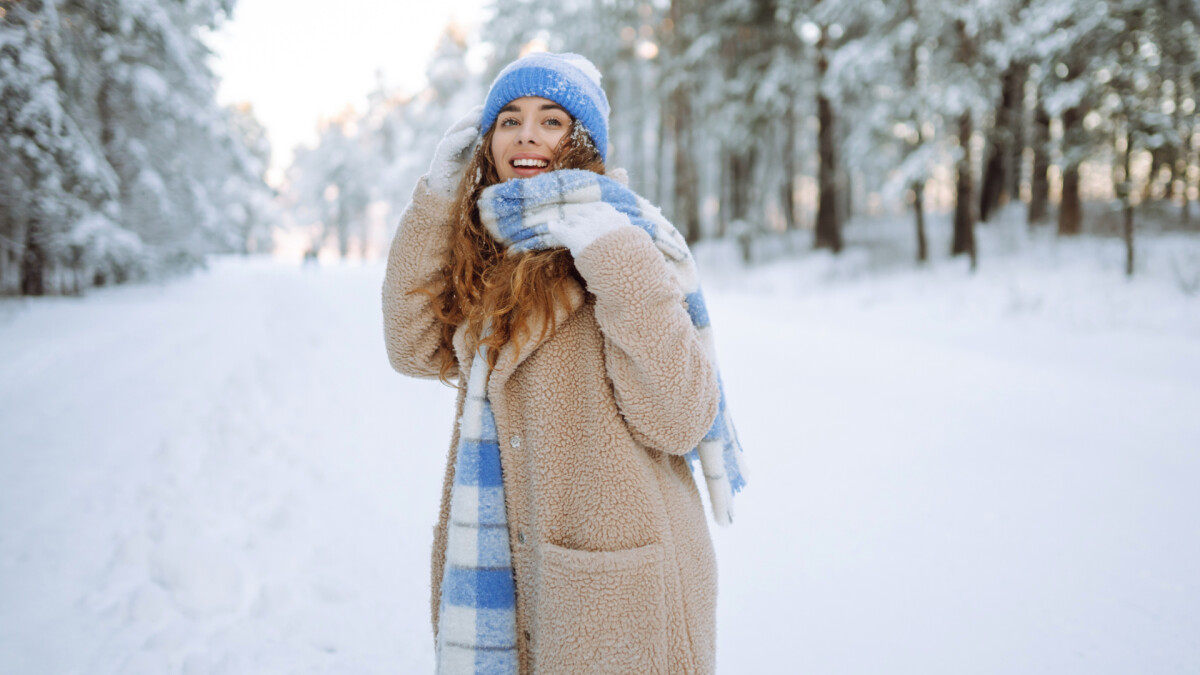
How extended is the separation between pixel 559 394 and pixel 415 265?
512 mm

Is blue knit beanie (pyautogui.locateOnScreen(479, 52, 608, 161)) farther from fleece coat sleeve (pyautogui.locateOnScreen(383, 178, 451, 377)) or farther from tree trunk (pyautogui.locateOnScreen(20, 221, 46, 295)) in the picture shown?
tree trunk (pyautogui.locateOnScreen(20, 221, 46, 295))

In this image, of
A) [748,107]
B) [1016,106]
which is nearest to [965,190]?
[1016,106]

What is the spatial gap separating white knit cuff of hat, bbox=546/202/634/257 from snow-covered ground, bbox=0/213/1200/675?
218cm

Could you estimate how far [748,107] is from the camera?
16.2 metres

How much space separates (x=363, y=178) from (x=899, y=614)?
4408 cm

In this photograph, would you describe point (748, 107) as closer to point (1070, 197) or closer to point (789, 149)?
point (789, 149)

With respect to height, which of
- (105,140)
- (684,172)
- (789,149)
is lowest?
(105,140)

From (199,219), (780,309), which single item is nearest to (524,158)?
(780,309)

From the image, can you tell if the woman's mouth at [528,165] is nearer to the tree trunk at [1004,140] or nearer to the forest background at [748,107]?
the forest background at [748,107]

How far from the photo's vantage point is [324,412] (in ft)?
19.9

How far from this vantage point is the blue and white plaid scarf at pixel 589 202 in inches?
55.8

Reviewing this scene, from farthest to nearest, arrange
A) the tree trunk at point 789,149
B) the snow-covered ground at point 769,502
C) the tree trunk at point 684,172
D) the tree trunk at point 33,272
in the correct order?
1. the tree trunk at point 684,172
2. the tree trunk at point 789,149
3. the tree trunk at point 33,272
4. the snow-covered ground at point 769,502

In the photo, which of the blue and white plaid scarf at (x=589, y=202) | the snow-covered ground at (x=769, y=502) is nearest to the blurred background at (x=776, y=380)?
the snow-covered ground at (x=769, y=502)

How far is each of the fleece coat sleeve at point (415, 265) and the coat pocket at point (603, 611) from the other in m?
0.66
